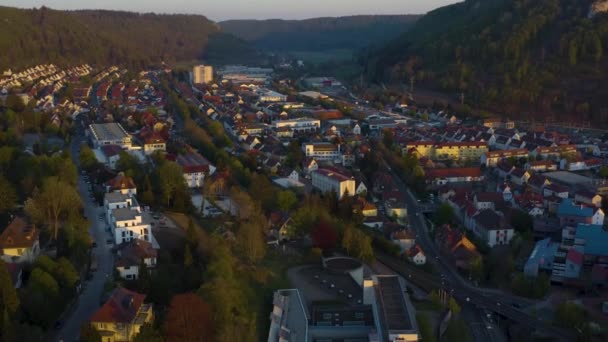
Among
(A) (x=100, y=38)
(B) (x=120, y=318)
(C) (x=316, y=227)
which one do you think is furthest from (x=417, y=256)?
(A) (x=100, y=38)

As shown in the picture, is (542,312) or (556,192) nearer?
(542,312)

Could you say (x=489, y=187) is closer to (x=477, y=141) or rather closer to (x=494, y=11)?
(x=477, y=141)

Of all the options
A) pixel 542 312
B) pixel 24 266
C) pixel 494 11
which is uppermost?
pixel 494 11

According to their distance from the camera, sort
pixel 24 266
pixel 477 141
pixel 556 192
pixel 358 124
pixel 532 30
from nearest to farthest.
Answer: pixel 24 266, pixel 556 192, pixel 477 141, pixel 358 124, pixel 532 30

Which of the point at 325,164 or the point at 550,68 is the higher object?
the point at 550,68

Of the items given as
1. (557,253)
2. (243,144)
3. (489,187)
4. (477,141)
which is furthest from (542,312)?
(243,144)

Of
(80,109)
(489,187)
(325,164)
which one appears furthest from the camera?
(80,109)

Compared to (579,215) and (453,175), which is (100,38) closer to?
(453,175)

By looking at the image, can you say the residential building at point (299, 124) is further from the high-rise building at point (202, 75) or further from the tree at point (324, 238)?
the high-rise building at point (202, 75)
